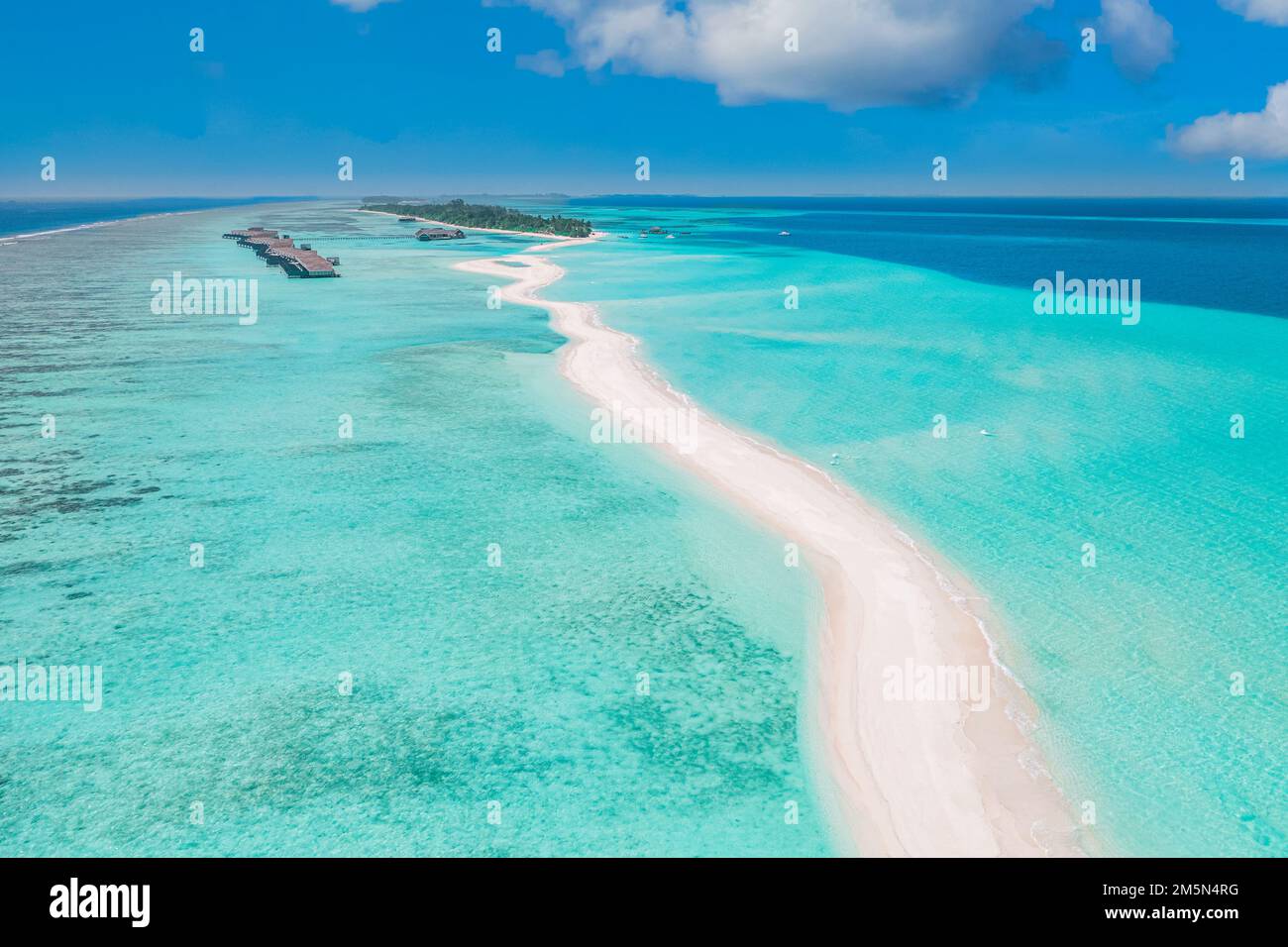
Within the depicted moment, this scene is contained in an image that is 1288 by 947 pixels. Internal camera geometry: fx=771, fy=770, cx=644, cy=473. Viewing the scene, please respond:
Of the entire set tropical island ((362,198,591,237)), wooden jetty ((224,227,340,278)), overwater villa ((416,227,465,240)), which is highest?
tropical island ((362,198,591,237))

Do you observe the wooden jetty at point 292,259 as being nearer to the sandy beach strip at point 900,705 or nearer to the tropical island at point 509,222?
the tropical island at point 509,222

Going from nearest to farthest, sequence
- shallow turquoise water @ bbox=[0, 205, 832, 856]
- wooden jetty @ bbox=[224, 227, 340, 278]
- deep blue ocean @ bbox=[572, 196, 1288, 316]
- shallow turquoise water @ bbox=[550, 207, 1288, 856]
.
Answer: shallow turquoise water @ bbox=[0, 205, 832, 856]
shallow turquoise water @ bbox=[550, 207, 1288, 856]
deep blue ocean @ bbox=[572, 196, 1288, 316]
wooden jetty @ bbox=[224, 227, 340, 278]

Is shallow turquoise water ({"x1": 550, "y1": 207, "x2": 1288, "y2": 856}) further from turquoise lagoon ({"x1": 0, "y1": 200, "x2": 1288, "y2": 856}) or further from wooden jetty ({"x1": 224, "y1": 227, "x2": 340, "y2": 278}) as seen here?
wooden jetty ({"x1": 224, "y1": 227, "x2": 340, "y2": 278})

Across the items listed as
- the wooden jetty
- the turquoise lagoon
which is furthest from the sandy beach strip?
the wooden jetty

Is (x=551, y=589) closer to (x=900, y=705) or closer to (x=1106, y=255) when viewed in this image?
(x=900, y=705)

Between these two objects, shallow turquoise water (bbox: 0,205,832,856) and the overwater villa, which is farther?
the overwater villa
